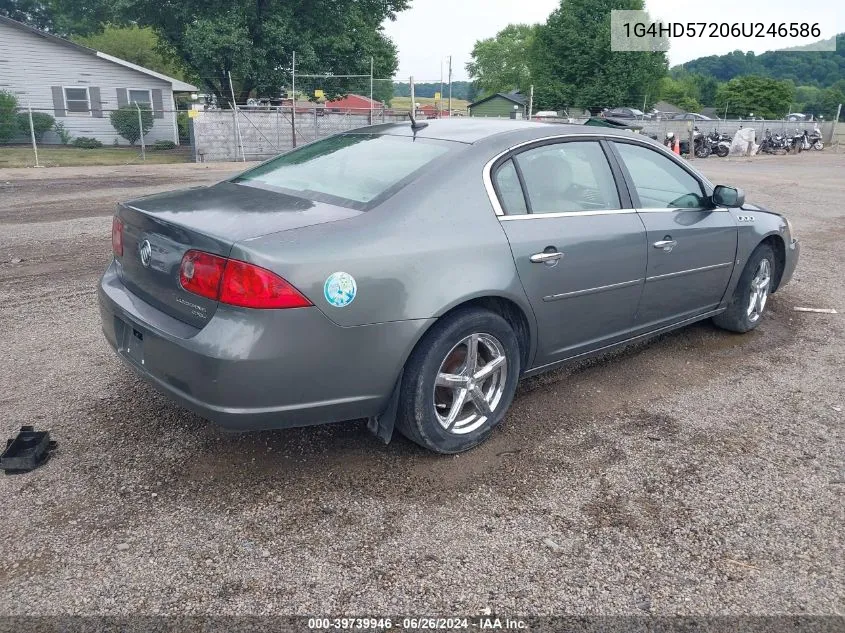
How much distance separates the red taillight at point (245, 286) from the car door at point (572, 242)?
1164 millimetres

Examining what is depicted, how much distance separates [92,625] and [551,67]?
54543 mm

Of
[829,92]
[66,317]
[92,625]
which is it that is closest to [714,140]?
[66,317]

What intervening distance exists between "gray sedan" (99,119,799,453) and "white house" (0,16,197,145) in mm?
25697

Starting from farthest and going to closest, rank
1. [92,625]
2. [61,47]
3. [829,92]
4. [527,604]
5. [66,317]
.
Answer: [829,92] < [61,47] < [66,317] < [527,604] < [92,625]

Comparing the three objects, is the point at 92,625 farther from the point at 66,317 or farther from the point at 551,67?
the point at 551,67

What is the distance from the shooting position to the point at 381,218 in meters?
2.88

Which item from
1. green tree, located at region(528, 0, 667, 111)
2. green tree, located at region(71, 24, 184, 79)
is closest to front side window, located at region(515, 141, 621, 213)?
green tree, located at region(71, 24, 184, 79)

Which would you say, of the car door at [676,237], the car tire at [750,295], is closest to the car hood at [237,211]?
the car door at [676,237]

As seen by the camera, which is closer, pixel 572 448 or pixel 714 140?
pixel 572 448

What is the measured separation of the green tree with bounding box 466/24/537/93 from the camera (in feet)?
300

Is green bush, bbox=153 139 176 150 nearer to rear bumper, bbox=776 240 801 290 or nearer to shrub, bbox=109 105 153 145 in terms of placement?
shrub, bbox=109 105 153 145

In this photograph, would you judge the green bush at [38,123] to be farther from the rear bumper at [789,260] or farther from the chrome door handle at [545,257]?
the chrome door handle at [545,257]

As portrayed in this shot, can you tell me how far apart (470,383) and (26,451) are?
6.58 ft

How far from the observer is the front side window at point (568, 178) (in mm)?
3504
